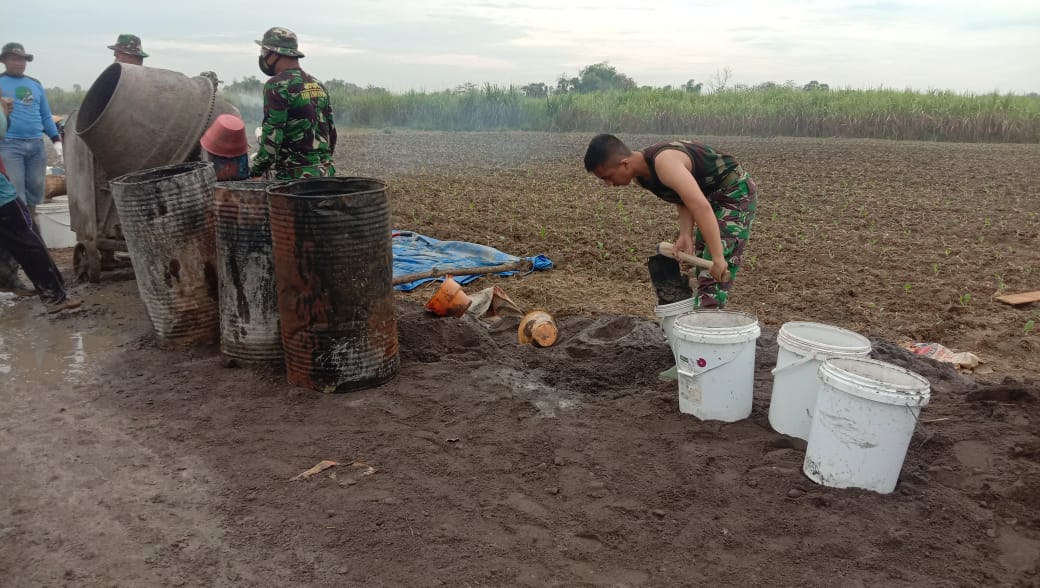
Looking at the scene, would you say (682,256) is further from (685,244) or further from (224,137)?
(224,137)

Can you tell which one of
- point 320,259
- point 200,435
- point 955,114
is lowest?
point 200,435

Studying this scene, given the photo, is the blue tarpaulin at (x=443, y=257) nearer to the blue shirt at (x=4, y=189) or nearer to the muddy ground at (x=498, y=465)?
the muddy ground at (x=498, y=465)

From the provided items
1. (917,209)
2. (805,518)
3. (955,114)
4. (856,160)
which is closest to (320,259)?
(805,518)

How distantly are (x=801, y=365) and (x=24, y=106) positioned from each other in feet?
25.9

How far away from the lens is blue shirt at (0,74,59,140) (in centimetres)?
702

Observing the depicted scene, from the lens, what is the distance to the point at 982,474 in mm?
2986

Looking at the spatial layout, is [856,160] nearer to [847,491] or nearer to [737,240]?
[737,240]

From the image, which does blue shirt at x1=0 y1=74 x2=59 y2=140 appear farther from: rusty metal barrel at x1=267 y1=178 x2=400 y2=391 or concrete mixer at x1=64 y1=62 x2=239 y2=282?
rusty metal barrel at x1=267 y1=178 x2=400 y2=391

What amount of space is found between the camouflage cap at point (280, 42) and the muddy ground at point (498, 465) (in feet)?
6.97

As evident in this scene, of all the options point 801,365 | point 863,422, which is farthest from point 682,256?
point 863,422

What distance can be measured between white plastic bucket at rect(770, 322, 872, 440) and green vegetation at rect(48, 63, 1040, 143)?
16.6 m

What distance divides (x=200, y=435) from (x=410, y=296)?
2851 millimetres

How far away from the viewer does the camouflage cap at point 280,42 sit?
495 cm

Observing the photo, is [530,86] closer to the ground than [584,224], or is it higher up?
higher up
